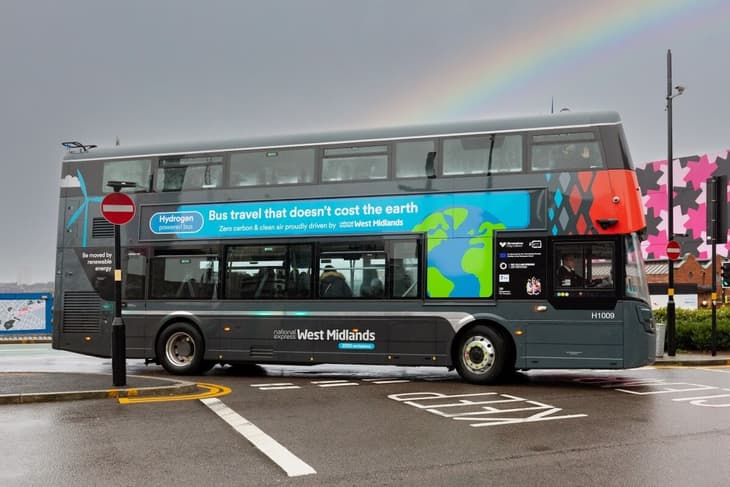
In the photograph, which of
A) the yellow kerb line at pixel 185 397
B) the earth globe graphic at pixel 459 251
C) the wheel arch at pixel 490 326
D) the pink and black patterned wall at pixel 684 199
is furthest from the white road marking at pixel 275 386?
the pink and black patterned wall at pixel 684 199

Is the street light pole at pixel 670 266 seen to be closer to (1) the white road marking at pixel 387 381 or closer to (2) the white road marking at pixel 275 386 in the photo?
(1) the white road marking at pixel 387 381

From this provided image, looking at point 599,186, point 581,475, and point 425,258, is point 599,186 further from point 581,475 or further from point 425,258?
point 581,475

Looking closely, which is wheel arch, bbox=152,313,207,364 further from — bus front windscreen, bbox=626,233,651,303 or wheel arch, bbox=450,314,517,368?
bus front windscreen, bbox=626,233,651,303

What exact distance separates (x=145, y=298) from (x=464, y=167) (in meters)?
6.84

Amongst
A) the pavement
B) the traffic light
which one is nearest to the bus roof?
the pavement

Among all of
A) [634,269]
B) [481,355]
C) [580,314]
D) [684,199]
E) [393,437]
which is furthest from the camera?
[684,199]

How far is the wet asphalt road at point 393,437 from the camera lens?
20.3 ft

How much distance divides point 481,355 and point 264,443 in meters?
6.05

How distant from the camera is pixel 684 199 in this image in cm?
7750

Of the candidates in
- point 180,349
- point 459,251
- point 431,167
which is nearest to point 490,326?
point 459,251

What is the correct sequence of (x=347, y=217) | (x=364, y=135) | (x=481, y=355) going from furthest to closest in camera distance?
1. (x=364, y=135)
2. (x=347, y=217)
3. (x=481, y=355)

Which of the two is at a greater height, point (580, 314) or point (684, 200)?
point (684, 200)

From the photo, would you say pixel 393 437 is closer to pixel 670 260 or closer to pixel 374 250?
pixel 374 250

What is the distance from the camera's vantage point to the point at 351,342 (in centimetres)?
1359
